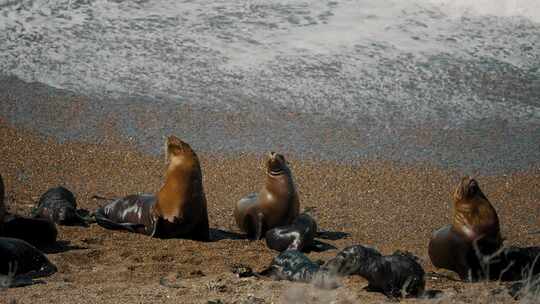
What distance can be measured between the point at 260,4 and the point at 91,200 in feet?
20.0

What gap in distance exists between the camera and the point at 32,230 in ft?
22.5

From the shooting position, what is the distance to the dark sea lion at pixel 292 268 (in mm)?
5977

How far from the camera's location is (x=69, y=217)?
7.61m

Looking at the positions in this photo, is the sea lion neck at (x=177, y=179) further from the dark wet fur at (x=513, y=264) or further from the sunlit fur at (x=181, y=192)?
the dark wet fur at (x=513, y=264)

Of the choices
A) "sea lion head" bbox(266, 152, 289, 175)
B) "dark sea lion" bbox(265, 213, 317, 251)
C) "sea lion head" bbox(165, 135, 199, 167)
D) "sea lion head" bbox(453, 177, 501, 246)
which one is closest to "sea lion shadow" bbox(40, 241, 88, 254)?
"sea lion head" bbox(165, 135, 199, 167)

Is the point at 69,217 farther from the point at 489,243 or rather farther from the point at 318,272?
the point at 489,243

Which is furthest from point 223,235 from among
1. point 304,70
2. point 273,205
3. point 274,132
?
point 304,70

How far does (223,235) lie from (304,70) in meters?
4.46

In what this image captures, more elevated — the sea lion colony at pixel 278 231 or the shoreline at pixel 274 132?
the sea lion colony at pixel 278 231

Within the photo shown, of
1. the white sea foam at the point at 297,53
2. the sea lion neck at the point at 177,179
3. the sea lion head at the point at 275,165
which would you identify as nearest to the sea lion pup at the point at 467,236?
the sea lion head at the point at 275,165

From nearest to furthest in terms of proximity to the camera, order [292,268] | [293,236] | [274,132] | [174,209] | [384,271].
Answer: [384,271]
[292,268]
[293,236]
[174,209]
[274,132]

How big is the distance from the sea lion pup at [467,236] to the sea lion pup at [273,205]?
1299mm

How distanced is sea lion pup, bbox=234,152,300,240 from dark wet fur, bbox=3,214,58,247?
154cm

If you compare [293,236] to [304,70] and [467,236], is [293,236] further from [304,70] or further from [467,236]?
[304,70]
